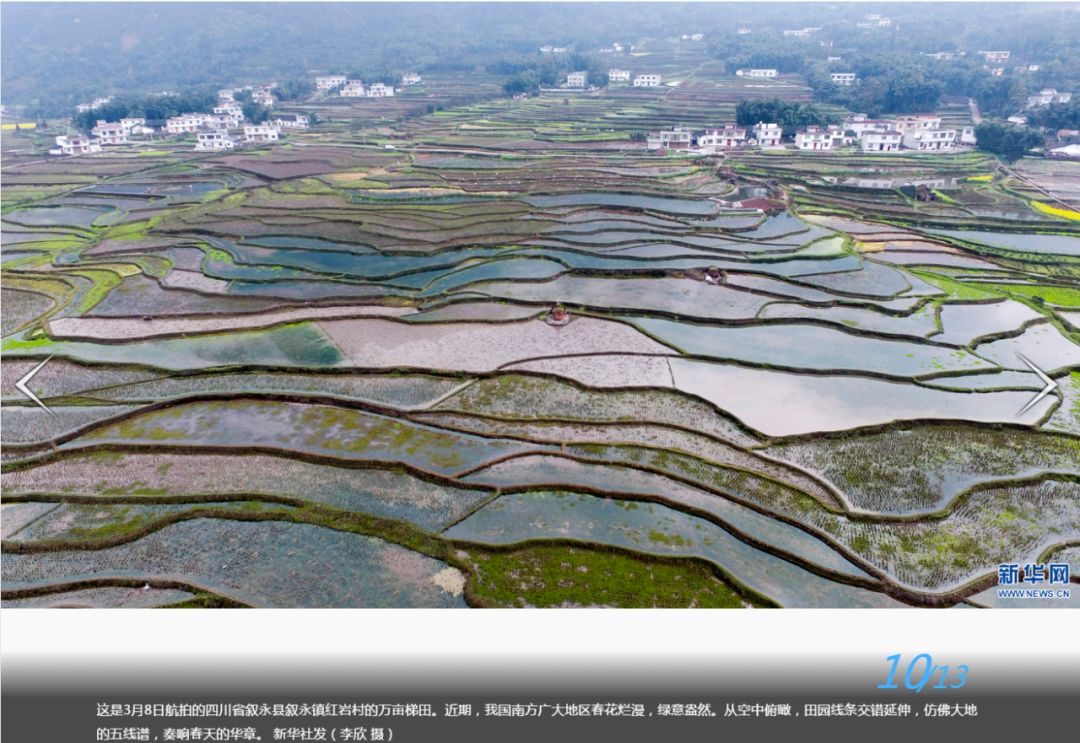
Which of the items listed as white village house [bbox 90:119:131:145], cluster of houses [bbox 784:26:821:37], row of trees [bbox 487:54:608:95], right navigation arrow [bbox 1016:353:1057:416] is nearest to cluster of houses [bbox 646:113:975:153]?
right navigation arrow [bbox 1016:353:1057:416]

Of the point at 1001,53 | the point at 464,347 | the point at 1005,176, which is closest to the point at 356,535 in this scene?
the point at 464,347

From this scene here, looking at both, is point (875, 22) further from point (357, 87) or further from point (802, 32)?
point (357, 87)

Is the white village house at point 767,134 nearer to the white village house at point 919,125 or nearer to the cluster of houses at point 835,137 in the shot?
the cluster of houses at point 835,137

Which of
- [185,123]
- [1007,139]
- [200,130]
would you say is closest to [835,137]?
[1007,139]

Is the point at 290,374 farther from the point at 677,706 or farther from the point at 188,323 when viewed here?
the point at 677,706

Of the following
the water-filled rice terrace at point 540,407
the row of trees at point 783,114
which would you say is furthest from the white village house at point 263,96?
the row of trees at point 783,114

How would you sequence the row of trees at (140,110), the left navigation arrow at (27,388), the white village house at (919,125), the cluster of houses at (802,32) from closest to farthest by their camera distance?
the left navigation arrow at (27,388), the white village house at (919,125), the row of trees at (140,110), the cluster of houses at (802,32)
